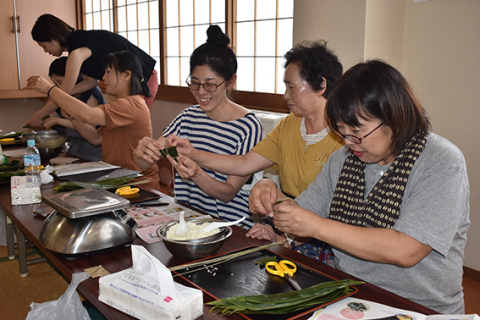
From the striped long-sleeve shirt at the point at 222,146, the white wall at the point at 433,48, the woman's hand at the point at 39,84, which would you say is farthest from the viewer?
the woman's hand at the point at 39,84

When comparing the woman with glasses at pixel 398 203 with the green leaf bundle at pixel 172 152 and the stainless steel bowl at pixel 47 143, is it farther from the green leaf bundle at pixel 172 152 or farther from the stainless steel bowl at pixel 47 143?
the stainless steel bowl at pixel 47 143

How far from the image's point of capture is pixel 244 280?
4.01 ft

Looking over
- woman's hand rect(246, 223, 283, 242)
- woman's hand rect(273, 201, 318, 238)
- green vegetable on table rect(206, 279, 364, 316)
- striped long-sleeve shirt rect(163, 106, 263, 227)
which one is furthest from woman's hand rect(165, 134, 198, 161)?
green vegetable on table rect(206, 279, 364, 316)

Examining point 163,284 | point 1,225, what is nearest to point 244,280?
point 163,284

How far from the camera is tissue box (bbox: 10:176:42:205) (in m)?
1.97

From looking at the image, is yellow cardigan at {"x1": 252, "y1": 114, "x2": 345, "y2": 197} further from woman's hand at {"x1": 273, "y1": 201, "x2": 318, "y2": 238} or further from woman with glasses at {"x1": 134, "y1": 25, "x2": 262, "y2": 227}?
woman's hand at {"x1": 273, "y1": 201, "x2": 318, "y2": 238}

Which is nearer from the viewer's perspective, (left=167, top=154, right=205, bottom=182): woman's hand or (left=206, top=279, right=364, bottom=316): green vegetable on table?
(left=206, top=279, right=364, bottom=316): green vegetable on table

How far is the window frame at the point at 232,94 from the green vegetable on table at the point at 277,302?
1.65 meters

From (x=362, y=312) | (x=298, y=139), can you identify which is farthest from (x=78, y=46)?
(x=362, y=312)

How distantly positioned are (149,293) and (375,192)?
2.43ft

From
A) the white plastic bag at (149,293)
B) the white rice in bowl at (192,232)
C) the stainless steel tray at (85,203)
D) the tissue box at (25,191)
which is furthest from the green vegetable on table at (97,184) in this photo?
the white plastic bag at (149,293)

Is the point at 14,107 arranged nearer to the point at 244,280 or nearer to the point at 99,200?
the point at 99,200

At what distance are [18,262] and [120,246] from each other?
2098mm

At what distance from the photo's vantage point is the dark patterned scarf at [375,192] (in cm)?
131
